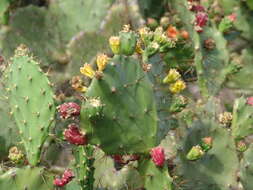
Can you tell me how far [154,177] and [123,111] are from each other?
12.3 inches

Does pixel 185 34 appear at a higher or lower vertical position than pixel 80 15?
lower

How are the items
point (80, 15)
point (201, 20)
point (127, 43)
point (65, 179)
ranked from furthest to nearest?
point (80, 15) < point (201, 20) < point (65, 179) < point (127, 43)

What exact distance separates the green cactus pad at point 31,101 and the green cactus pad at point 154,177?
44cm

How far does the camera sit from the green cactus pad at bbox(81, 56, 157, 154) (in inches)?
76.4

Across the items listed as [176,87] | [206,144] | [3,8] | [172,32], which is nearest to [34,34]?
[3,8]

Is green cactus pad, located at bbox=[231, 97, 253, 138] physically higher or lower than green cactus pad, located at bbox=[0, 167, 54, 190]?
higher

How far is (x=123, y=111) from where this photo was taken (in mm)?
2023

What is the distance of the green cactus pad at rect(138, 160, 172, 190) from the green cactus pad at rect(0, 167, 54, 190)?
464 mm

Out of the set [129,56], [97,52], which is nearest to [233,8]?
[97,52]

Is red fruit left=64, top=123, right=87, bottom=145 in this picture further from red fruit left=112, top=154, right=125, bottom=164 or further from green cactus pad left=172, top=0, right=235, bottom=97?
green cactus pad left=172, top=0, right=235, bottom=97

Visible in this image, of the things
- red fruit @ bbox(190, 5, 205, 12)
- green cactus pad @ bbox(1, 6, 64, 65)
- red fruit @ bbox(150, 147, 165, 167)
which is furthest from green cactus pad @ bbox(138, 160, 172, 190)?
green cactus pad @ bbox(1, 6, 64, 65)

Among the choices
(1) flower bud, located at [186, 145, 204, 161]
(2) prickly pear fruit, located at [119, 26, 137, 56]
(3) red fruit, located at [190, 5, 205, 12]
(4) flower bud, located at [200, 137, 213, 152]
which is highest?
(3) red fruit, located at [190, 5, 205, 12]

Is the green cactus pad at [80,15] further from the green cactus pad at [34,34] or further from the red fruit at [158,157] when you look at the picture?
the red fruit at [158,157]

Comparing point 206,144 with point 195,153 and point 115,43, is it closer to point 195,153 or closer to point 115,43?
point 195,153
